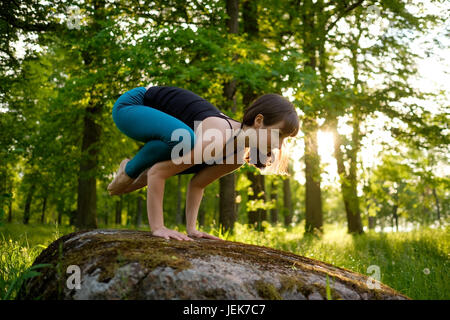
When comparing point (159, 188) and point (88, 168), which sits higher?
point (88, 168)

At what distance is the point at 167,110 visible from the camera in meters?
2.92

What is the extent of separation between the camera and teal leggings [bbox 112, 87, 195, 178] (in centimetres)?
253

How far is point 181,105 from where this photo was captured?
9.30ft

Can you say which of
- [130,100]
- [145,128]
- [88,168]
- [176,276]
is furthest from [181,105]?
[88,168]

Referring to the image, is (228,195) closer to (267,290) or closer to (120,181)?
(120,181)

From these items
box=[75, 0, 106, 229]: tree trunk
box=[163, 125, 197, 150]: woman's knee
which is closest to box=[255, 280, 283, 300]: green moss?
box=[163, 125, 197, 150]: woman's knee

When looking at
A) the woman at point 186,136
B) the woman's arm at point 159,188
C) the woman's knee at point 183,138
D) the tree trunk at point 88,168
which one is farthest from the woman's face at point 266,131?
the tree trunk at point 88,168

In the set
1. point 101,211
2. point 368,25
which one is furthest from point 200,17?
point 101,211

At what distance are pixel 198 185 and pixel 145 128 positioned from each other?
747mm

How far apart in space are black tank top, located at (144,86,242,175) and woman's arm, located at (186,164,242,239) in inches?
3.3

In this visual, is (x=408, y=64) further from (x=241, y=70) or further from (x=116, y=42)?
(x=116, y=42)
